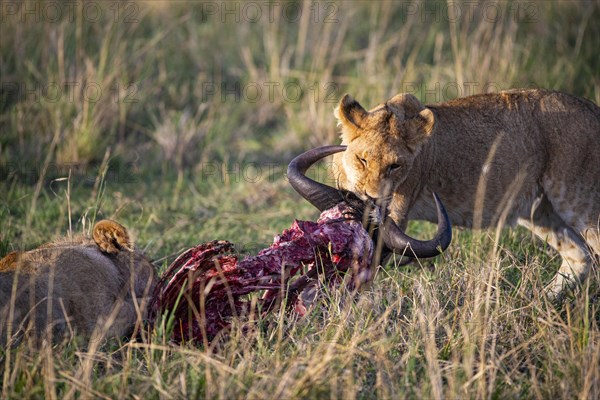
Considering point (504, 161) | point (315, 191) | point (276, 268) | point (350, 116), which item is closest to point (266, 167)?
point (350, 116)

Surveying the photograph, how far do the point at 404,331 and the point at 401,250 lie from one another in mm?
380

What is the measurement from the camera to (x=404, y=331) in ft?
12.6

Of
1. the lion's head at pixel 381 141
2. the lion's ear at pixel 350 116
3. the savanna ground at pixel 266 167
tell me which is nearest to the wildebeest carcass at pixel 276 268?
the savanna ground at pixel 266 167

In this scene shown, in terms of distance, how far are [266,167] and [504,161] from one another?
272 centimetres

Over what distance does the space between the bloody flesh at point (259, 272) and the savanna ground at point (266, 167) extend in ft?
0.43

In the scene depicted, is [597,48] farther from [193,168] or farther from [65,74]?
[65,74]

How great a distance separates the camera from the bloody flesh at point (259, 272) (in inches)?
146

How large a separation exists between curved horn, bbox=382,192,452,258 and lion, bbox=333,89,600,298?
565 mm

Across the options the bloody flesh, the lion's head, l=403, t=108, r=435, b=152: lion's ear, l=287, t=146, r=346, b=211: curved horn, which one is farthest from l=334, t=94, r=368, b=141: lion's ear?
the bloody flesh

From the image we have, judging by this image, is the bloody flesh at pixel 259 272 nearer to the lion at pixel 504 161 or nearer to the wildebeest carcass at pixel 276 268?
the wildebeest carcass at pixel 276 268

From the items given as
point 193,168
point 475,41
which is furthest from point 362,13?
Result: point 193,168

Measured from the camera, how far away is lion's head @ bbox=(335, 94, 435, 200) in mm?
4324

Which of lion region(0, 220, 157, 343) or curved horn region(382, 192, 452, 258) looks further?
curved horn region(382, 192, 452, 258)

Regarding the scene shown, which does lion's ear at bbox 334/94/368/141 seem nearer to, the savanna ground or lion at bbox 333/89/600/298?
lion at bbox 333/89/600/298
